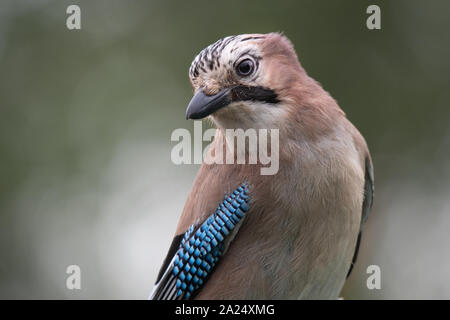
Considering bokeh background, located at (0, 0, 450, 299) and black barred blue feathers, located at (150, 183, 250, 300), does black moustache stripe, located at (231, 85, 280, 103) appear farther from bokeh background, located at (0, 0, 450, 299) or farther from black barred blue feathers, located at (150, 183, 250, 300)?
bokeh background, located at (0, 0, 450, 299)

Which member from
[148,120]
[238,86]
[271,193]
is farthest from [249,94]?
[148,120]

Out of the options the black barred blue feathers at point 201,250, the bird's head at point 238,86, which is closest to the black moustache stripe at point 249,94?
the bird's head at point 238,86

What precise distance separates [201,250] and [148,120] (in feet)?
12.3

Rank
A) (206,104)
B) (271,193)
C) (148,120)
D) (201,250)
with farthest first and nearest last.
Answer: (148,120) → (201,250) → (271,193) → (206,104)

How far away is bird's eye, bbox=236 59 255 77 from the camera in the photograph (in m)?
3.43

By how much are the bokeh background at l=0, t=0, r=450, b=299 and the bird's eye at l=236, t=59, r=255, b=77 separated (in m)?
3.00

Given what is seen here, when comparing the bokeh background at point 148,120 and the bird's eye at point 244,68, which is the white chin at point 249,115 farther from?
the bokeh background at point 148,120

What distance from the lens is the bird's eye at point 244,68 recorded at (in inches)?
135

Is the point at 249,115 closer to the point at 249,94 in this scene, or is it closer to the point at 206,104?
the point at 249,94

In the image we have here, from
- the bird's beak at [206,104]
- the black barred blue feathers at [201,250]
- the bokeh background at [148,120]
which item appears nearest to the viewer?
the bird's beak at [206,104]

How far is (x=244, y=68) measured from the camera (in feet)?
11.3

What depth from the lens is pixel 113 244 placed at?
6895 millimetres

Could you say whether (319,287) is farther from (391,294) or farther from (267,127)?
(391,294)
